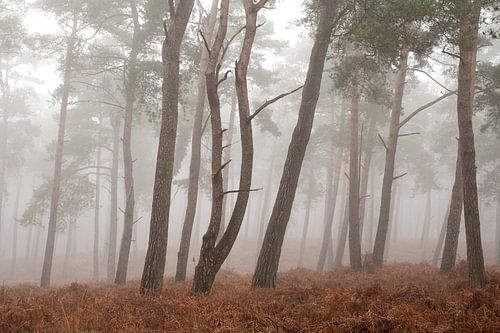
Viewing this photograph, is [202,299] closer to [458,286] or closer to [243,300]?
[243,300]

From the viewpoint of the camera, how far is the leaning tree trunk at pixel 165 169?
821cm

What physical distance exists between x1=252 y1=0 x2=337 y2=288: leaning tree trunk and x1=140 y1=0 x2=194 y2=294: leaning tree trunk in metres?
2.35

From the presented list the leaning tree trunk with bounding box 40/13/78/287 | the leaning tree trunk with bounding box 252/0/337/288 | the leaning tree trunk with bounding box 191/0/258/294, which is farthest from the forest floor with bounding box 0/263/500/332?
the leaning tree trunk with bounding box 40/13/78/287

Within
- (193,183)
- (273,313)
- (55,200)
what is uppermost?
(193,183)

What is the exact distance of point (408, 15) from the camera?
812 centimetres

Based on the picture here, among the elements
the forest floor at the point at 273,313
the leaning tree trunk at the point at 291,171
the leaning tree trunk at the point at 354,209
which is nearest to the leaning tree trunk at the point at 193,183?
the leaning tree trunk at the point at 291,171

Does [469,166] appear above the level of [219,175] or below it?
above

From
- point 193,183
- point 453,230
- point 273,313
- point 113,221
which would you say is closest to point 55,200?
point 113,221

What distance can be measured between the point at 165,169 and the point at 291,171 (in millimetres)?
3075

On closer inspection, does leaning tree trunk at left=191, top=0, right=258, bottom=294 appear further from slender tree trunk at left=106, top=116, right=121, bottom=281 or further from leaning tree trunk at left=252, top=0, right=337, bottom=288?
slender tree trunk at left=106, top=116, right=121, bottom=281

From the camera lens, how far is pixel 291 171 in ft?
31.0

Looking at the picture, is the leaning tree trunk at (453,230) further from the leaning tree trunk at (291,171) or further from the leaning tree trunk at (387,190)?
the leaning tree trunk at (291,171)

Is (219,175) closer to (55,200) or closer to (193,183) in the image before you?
(193,183)

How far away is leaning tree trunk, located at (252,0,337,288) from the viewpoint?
910 cm
